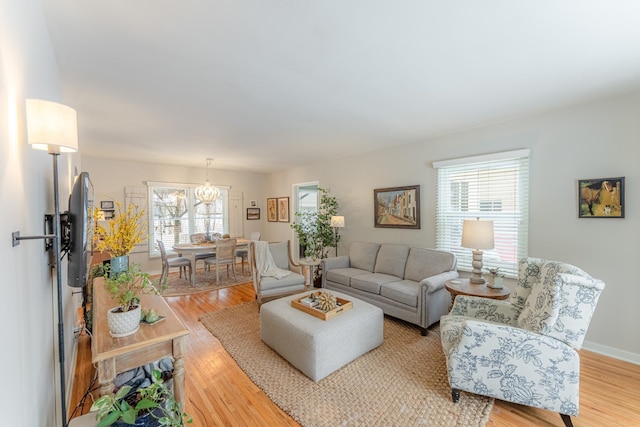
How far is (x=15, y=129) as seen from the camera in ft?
3.44

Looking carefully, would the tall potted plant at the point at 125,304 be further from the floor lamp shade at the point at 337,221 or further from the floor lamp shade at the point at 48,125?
the floor lamp shade at the point at 337,221

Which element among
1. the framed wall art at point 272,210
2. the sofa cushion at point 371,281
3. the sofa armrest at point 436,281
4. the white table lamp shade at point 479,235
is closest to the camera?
the white table lamp shade at point 479,235

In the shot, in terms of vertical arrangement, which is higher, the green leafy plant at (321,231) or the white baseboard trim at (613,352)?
the green leafy plant at (321,231)

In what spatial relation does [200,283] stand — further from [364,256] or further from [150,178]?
[364,256]

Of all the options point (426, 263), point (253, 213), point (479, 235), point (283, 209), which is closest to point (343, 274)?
point (426, 263)

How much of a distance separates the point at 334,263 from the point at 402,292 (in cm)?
137

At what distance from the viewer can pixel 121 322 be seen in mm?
1496

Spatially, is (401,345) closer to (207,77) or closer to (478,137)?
(478,137)

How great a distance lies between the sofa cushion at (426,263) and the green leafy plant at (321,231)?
173 centimetres

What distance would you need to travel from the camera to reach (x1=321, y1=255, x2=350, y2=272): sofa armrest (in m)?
4.33

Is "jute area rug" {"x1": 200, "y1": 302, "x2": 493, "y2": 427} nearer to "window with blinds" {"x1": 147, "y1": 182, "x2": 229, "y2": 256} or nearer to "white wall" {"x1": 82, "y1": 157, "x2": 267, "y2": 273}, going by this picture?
"window with blinds" {"x1": 147, "y1": 182, "x2": 229, "y2": 256}

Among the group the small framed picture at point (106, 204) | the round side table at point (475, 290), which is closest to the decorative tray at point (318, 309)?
the round side table at point (475, 290)

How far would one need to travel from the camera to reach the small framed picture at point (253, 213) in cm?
744

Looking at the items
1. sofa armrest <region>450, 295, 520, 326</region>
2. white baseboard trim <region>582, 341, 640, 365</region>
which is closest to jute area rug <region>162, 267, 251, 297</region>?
sofa armrest <region>450, 295, 520, 326</region>
